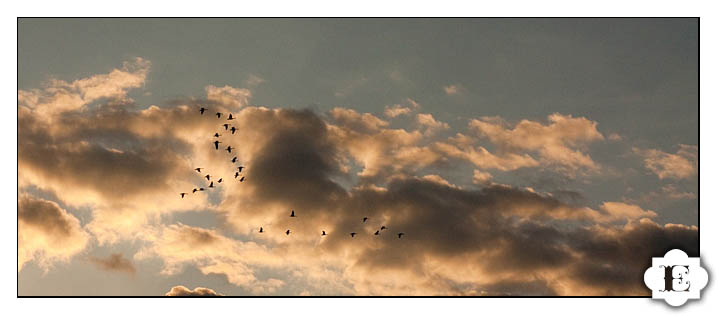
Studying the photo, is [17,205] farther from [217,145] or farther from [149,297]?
[217,145]

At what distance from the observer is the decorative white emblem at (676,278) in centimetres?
3678

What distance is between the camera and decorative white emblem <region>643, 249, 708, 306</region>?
36.8m

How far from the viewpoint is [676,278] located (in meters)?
37.1
